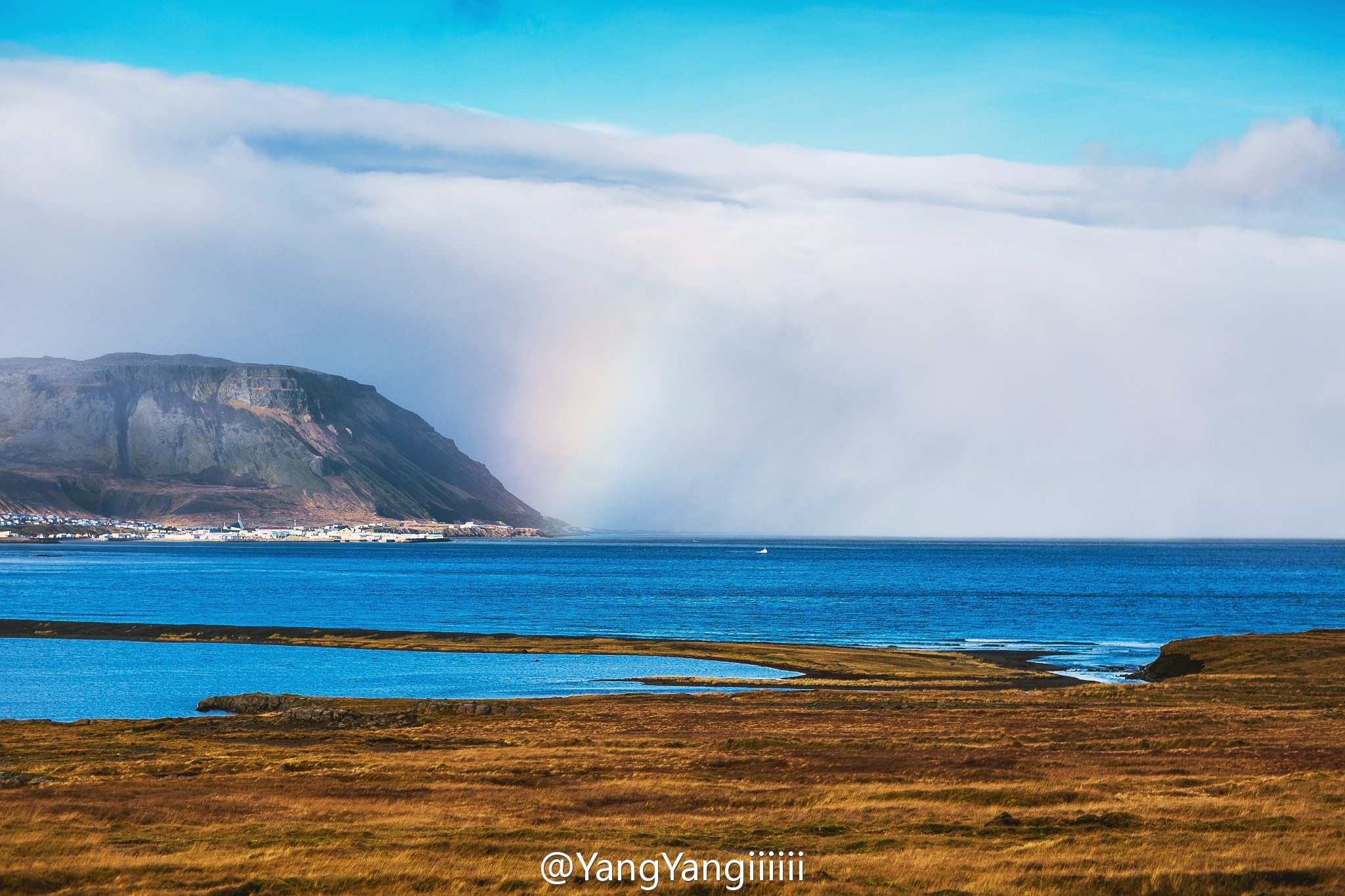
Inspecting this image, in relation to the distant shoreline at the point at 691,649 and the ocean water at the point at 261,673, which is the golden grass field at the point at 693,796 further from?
the distant shoreline at the point at 691,649

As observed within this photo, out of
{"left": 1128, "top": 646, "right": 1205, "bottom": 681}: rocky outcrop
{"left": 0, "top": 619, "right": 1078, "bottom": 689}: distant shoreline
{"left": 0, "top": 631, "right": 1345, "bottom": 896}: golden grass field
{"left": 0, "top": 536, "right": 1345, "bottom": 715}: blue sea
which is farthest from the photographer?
{"left": 0, "top": 536, "right": 1345, "bottom": 715}: blue sea

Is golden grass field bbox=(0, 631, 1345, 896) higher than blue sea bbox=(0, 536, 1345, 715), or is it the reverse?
golden grass field bbox=(0, 631, 1345, 896)

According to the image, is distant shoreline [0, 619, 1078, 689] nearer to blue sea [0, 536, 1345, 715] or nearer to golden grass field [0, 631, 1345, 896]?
blue sea [0, 536, 1345, 715]

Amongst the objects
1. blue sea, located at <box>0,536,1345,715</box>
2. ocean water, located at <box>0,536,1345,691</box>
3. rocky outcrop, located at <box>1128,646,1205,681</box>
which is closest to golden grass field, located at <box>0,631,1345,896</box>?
rocky outcrop, located at <box>1128,646,1205,681</box>

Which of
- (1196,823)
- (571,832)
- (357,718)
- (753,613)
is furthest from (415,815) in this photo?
(753,613)

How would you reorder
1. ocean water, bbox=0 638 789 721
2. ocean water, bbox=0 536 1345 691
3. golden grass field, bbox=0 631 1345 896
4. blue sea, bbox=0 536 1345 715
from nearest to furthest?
1. golden grass field, bbox=0 631 1345 896
2. ocean water, bbox=0 638 789 721
3. blue sea, bbox=0 536 1345 715
4. ocean water, bbox=0 536 1345 691

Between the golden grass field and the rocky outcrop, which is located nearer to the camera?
the golden grass field
